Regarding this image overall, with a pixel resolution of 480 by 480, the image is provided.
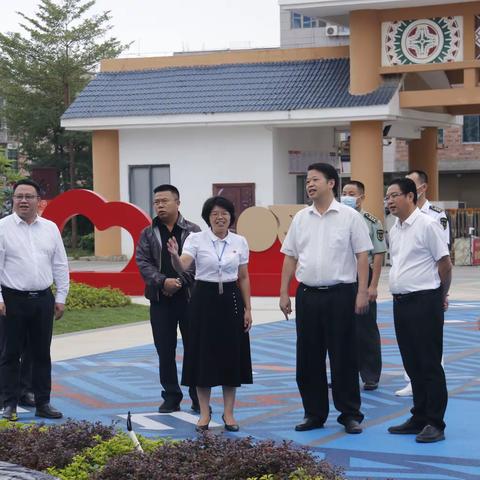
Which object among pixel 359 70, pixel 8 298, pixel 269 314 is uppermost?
pixel 359 70

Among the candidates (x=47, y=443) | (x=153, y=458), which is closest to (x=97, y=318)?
(x=47, y=443)

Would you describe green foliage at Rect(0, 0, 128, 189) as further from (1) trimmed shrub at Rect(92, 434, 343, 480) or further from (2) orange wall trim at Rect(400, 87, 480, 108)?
(1) trimmed shrub at Rect(92, 434, 343, 480)

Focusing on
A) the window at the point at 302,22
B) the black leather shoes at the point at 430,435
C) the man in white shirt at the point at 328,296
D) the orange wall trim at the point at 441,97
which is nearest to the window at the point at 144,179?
the orange wall trim at the point at 441,97

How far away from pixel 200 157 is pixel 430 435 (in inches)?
927

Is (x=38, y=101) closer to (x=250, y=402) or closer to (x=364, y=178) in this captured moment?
(x=364, y=178)

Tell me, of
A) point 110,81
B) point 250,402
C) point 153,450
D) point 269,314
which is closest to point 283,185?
point 110,81

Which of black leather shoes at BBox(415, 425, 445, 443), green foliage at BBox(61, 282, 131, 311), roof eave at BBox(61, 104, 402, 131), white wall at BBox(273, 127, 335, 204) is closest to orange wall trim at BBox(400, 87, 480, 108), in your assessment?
roof eave at BBox(61, 104, 402, 131)

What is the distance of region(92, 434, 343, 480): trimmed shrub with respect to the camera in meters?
5.83

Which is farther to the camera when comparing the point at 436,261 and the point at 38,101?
the point at 38,101

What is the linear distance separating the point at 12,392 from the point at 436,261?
12.1 feet

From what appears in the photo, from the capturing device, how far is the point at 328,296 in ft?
28.7

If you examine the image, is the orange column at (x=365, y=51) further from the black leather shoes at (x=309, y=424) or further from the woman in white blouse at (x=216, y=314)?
the black leather shoes at (x=309, y=424)

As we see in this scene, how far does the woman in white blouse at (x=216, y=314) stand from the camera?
8.91 metres

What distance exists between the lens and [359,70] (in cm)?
2864
